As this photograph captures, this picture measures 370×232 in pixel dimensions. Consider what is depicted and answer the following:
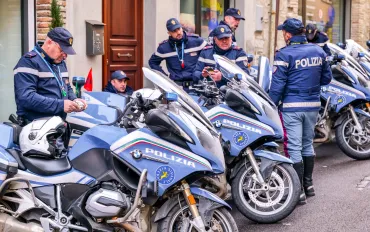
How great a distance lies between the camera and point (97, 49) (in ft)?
31.6

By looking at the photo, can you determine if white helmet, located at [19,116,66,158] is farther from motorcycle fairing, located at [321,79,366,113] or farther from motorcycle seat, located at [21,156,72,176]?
motorcycle fairing, located at [321,79,366,113]

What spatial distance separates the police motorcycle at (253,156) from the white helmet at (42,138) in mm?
1704

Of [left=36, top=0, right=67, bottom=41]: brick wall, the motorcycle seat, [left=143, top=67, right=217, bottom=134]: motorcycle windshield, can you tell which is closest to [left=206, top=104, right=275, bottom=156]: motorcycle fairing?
[left=143, top=67, right=217, bottom=134]: motorcycle windshield

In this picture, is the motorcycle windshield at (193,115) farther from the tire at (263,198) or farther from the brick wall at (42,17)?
the brick wall at (42,17)

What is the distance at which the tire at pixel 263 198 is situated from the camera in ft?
21.7

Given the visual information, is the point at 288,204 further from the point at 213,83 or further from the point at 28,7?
the point at 28,7

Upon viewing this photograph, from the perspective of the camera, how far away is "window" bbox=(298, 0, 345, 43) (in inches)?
690

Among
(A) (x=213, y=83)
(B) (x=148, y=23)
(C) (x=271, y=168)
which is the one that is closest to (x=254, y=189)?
(C) (x=271, y=168)

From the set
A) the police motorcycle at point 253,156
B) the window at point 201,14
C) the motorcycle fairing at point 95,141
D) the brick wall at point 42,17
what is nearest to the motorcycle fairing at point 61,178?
the motorcycle fairing at point 95,141

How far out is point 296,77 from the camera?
7504 mm

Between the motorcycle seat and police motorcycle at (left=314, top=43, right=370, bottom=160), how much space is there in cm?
514

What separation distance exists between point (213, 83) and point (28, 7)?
3.13 m

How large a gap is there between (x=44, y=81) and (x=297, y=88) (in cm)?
267

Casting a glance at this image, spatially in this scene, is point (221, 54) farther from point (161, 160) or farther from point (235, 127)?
point (161, 160)
